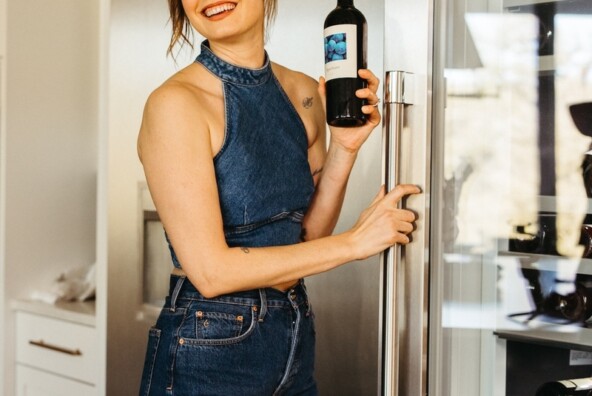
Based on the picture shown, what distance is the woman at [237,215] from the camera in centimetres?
112

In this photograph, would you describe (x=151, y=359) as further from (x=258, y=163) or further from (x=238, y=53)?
(x=238, y=53)

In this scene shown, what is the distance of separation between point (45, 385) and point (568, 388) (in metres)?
1.95

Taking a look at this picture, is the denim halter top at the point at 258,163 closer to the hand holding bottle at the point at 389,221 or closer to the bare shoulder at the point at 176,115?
the bare shoulder at the point at 176,115

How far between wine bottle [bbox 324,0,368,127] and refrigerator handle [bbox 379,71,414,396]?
0.17 ft

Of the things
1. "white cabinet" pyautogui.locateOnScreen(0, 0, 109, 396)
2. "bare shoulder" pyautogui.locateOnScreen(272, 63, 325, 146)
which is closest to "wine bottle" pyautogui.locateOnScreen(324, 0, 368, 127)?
"bare shoulder" pyautogui.locateOnScreen(272, 63, 325, 146)

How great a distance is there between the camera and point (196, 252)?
3.68 feet

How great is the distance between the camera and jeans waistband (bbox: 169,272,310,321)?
1.18 metres

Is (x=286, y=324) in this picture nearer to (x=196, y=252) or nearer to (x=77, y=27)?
(x=196, y=252)

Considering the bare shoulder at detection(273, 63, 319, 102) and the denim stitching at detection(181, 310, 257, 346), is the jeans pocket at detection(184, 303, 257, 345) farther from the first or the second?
the bare shoulder at detection(273, 63, 319, 102)

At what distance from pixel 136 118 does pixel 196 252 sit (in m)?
1.07

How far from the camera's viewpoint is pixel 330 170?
51.4 inches

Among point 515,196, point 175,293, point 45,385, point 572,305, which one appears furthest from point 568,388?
point 45,385

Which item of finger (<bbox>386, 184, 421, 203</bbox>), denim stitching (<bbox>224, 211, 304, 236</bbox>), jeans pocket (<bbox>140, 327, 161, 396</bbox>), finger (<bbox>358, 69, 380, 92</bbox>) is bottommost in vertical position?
jeans pocket (<bbox>140, 327, 161, 396</bbox>)

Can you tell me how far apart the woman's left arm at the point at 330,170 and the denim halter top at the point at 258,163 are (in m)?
0.05
